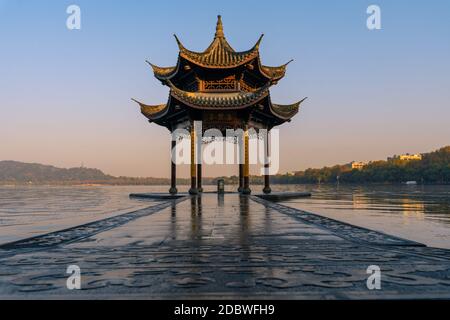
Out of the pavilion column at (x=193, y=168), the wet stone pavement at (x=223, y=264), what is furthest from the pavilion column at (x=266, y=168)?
the wet stone pavement at (x=223, y=264)

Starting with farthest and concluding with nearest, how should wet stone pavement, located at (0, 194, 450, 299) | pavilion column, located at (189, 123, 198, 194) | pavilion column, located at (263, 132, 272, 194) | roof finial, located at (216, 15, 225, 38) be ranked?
roof finial, located at (216, 15, 225, 38) → pavilion column, located at (263, 132, 272, 194) → pavilion column, located at (189, 123, 198, 194) → wet stone pavement, located at (0, 194, 450, 299)

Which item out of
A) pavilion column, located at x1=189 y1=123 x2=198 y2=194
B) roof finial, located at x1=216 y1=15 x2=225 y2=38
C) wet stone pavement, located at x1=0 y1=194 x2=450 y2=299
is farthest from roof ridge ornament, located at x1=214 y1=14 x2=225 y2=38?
wet stone pavement, located at x1=0 y1=194 x2=450 y2=299

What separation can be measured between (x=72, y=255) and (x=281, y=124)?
82.9 ft

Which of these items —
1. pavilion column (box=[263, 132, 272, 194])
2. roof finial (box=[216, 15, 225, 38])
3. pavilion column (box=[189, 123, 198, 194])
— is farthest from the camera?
roof finial (box=[216, 15, 225, 38])

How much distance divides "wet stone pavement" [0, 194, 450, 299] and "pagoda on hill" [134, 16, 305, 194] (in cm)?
1648

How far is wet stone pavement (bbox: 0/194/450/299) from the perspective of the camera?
11.5ft

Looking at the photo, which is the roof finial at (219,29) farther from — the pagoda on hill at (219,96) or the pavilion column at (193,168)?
the pavilion column at (193,168)

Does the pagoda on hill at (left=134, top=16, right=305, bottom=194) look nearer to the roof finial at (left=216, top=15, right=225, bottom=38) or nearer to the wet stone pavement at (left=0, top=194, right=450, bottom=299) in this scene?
the roof finial at (left=216, top=15, right=225, bottom=38)

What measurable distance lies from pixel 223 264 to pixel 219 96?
20.9 m

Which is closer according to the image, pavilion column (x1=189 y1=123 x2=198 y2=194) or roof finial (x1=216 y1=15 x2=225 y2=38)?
pavilion column (x1=189 y1=123 x2=198 y2=194)

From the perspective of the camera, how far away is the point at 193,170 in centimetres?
2491

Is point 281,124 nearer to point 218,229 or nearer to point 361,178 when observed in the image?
point 218,229

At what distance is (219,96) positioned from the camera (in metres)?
24.7
